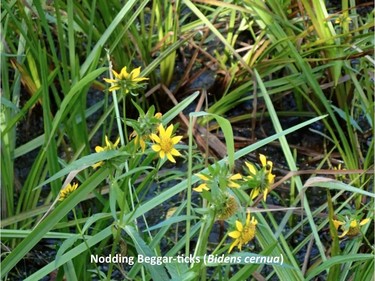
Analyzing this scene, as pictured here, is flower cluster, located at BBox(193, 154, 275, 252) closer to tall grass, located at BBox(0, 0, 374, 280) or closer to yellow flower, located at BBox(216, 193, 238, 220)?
yellow flower, located at BBox(216, 193, 238, 220)

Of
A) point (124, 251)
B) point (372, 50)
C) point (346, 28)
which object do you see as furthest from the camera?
point (346, 28)

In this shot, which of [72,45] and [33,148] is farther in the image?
[33,148]

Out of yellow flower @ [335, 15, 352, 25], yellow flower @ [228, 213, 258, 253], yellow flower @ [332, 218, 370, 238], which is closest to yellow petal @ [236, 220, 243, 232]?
yellow flower @ [228, 213, 258, 253]

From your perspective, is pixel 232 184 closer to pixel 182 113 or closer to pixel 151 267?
pixel 151 267

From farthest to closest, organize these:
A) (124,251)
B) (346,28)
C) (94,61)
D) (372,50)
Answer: (346,28)
(372,50)
(94,61)
(124,251)

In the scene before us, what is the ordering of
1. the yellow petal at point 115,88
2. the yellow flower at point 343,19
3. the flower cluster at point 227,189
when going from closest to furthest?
the flower cluster at point 227,189 → the yellow petal at point 115,88 → the yellow flower at point 343,19

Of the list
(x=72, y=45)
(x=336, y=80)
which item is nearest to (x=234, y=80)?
(x=336, y=80)

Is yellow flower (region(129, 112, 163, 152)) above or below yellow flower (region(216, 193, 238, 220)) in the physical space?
above

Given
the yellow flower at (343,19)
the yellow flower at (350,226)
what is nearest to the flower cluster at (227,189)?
the yellow flower at (350,226)

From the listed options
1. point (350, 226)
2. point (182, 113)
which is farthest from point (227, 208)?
point (182, 113)

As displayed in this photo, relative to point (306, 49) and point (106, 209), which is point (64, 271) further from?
point (306, 49)

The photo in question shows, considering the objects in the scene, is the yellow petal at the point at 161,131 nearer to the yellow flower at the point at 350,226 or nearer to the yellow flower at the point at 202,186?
the yellow flower at the point at 202,186
